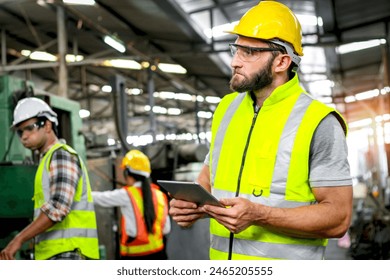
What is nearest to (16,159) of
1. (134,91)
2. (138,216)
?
(138,216)

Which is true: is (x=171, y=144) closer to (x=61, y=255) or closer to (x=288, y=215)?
(x=61, y=255)

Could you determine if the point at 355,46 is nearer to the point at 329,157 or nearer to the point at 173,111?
the point at 329,157

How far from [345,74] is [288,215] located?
15.9 feet

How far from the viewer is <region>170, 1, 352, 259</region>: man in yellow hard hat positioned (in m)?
1.27

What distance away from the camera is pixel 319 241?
54.2 inches

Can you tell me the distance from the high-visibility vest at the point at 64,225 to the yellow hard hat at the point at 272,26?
3.08 ft

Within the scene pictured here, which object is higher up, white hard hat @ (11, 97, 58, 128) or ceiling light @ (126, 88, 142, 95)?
ceiling light @ (126, 88, 142, 95)

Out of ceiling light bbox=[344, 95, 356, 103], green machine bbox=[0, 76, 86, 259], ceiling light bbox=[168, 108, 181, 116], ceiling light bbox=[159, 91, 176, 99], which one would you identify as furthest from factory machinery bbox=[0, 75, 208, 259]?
ceiling light bbox=[168, 108, 181, 116]

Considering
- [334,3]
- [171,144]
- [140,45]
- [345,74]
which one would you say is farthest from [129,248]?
[345,74]

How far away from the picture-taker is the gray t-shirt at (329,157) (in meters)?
1.28


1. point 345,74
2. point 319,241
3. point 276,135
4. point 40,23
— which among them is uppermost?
point 40,23

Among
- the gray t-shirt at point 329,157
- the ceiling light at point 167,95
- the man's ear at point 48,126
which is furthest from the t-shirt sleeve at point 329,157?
the ceiling light at point 167,95

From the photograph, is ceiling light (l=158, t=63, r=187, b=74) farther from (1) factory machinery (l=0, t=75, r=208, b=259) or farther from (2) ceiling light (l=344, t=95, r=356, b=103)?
(1) factory machinery (l=0, t=75, r=208, b=259)

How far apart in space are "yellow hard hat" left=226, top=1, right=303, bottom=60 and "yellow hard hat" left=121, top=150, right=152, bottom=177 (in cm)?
226
